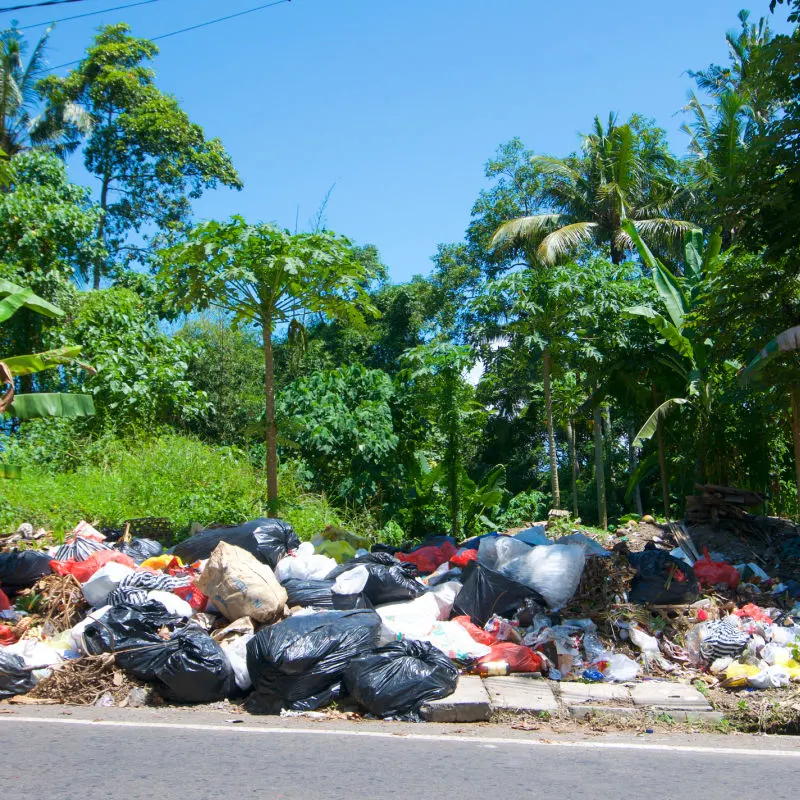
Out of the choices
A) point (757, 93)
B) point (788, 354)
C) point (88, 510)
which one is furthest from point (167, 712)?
point (757, 93)

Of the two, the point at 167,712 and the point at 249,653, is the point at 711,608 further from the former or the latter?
the point at 167,712

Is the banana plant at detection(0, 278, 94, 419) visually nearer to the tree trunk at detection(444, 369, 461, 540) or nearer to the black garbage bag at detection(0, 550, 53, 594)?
the black garbage bag at detection(0, 550, 53, 594)

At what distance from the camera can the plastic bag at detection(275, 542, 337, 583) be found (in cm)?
752

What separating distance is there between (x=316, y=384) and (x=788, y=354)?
25.5 ft

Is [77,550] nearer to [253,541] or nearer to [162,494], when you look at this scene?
[253,541]

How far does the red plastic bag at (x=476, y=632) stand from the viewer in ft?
21.5

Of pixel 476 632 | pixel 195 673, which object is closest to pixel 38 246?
pixel 195 673

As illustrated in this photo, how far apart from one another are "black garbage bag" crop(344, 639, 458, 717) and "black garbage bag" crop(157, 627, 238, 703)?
2.84 feet

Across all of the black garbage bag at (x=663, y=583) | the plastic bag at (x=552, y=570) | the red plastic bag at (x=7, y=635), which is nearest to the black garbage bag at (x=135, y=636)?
the red plastic bag at (x=7, y=635)

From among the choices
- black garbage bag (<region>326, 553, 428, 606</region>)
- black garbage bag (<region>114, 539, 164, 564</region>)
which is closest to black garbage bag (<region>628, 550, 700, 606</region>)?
black garbage bag (<region>326, 553, 428, 606</region>)

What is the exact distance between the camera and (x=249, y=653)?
5.60m

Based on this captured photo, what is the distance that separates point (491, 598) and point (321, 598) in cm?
146

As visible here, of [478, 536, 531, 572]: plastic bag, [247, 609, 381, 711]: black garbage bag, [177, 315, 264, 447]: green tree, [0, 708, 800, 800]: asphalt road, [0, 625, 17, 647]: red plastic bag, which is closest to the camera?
[0, 708, 800, 800]: asphalt road

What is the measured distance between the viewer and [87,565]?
7191 mm
